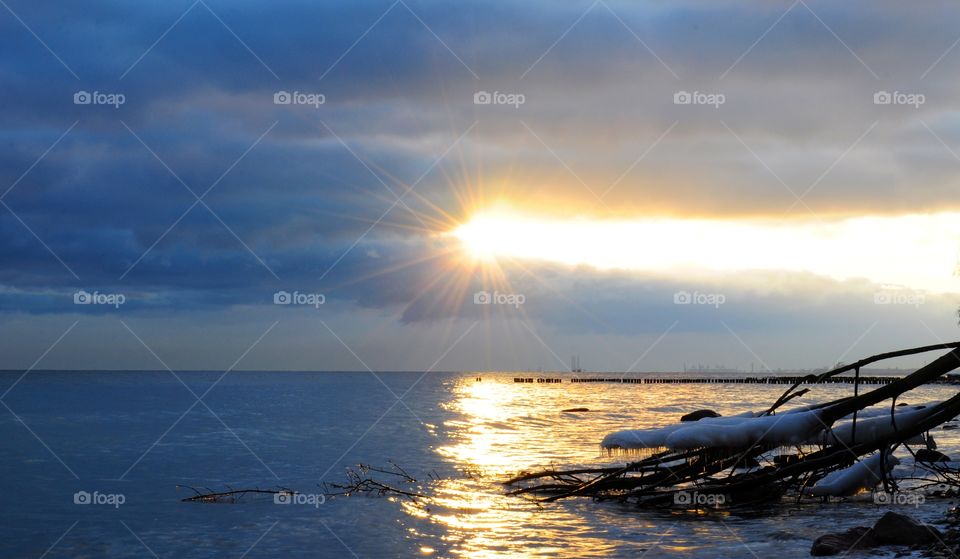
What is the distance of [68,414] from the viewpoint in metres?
75.3

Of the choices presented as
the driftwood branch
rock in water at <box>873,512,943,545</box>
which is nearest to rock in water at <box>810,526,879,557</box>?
rock in water at <box>873,512,943,545</box>

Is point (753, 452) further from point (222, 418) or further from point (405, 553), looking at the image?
point (222, 418)

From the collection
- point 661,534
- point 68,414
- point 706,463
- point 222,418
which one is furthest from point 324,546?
point 68,414

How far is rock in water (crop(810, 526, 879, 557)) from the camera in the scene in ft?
40.8

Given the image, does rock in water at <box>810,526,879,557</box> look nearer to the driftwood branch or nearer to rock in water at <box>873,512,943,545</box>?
rock in water at <box>873,512,943,545</box>

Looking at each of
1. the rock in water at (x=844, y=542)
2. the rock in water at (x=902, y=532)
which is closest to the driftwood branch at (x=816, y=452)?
the rock in water at (x=902, y=532)

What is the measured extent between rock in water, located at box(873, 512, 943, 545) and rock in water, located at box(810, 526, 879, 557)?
15 cm

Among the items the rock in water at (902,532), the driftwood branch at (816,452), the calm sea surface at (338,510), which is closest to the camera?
the driftwood branch at (816,452)

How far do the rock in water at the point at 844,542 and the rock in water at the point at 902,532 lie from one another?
0.50 ft

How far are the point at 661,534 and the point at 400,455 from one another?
23.7 metres

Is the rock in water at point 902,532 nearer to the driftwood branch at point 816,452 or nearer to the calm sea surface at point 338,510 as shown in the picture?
the driftwood branch at point 816,452

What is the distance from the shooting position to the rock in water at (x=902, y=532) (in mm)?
12289

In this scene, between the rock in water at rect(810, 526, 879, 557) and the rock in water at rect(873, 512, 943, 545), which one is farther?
the rock in water at rect(810, 526, 879, 557)

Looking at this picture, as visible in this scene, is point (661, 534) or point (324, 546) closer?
point (661, 534)
